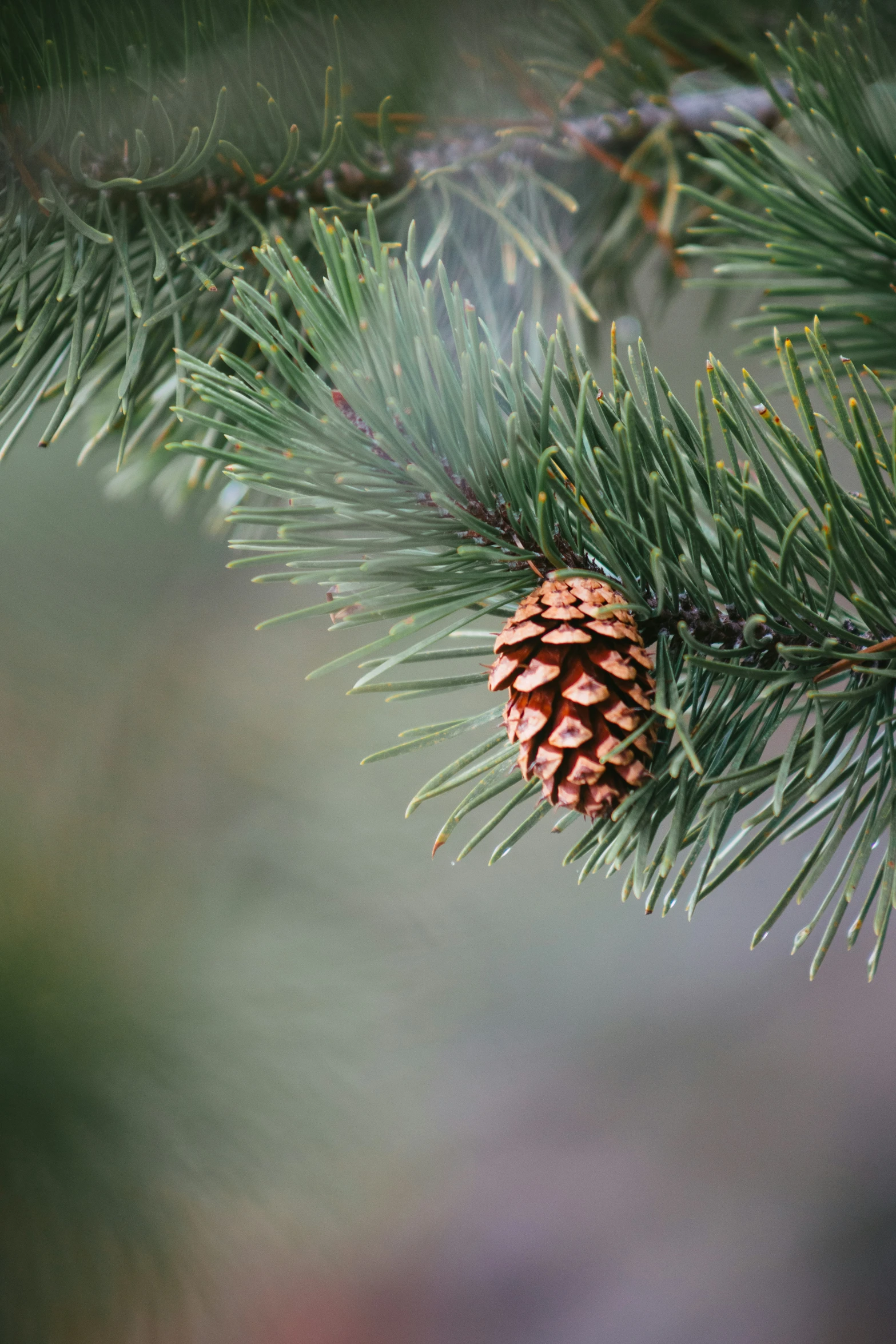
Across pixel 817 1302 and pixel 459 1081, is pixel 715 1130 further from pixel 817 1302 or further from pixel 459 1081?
pixel 459 1081

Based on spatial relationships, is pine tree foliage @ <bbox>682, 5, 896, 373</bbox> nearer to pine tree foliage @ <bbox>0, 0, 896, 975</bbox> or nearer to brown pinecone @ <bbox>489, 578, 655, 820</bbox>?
pine tree foliage @ <bbox>0, 0, 896, 975</bbox>

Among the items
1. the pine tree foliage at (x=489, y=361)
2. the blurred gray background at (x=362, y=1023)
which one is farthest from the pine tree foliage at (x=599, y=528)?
the blurred gray background at (x=362, y=1023)

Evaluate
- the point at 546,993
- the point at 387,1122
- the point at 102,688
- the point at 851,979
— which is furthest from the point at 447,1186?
the point at 102,688

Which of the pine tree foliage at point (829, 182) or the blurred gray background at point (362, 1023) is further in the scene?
the blurred gray background at point (362, 1023)

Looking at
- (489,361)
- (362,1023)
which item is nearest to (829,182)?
(489,361)

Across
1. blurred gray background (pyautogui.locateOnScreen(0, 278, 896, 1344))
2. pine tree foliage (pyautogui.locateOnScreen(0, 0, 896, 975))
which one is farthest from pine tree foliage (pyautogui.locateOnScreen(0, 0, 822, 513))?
blurred gray background (pyautogui.locateOnScreen(0, 278, 896, 1344))

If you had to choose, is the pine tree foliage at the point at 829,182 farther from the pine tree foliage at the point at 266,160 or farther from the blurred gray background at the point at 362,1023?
the blurred gray background at the point at 362,1023

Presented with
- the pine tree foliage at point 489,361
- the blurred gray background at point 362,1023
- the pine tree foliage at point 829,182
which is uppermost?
the pine tree foliage at point 829,182
